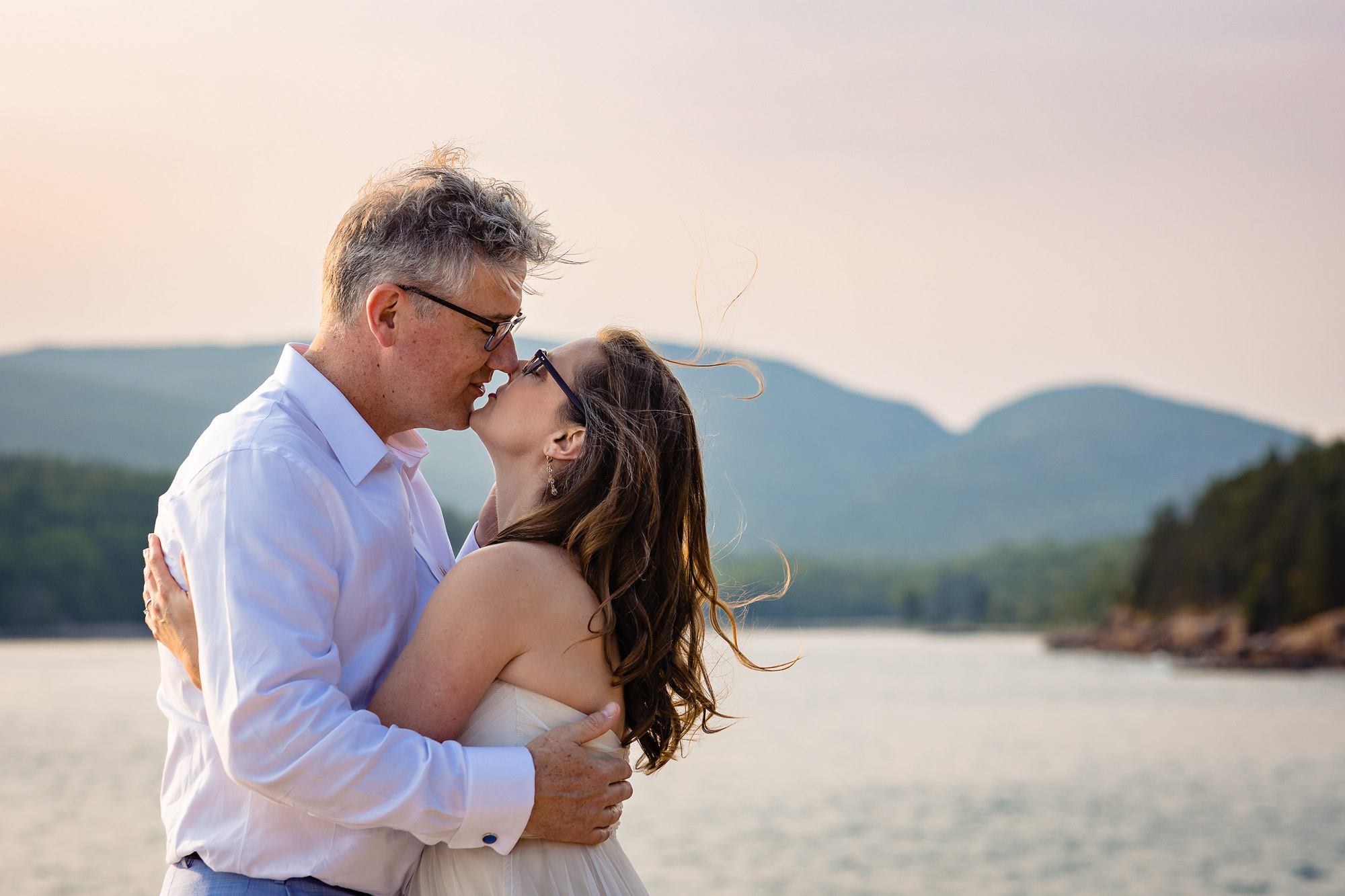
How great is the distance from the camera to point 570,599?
9.43 feet

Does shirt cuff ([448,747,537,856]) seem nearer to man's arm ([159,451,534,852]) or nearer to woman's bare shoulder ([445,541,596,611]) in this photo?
man's arm ([159,451,534,852])

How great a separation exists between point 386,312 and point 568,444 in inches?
21.7

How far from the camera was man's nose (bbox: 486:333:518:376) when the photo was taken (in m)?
3.10

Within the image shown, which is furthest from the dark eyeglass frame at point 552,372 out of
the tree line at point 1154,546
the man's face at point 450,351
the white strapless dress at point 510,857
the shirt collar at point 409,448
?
the tree line at point 1154,546

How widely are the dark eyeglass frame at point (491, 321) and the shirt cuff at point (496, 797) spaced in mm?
972

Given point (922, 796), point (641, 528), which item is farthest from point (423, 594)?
point (922, 796)

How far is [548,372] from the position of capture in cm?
320

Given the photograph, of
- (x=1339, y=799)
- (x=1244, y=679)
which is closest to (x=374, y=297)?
(x=1339, y=799)

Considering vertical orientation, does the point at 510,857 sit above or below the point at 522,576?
below

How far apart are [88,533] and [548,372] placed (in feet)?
302

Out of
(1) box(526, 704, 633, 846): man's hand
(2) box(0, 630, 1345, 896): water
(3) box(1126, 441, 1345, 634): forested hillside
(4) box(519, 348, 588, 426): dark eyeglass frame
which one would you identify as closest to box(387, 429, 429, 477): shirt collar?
(4) box(519, 348, 588, 426): dark eyeglass frame

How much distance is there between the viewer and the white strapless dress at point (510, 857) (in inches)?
111

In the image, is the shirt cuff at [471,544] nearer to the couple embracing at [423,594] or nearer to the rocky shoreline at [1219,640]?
the couple embracing at [423,594]

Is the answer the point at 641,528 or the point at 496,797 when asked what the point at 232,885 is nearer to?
the point at 496,797
